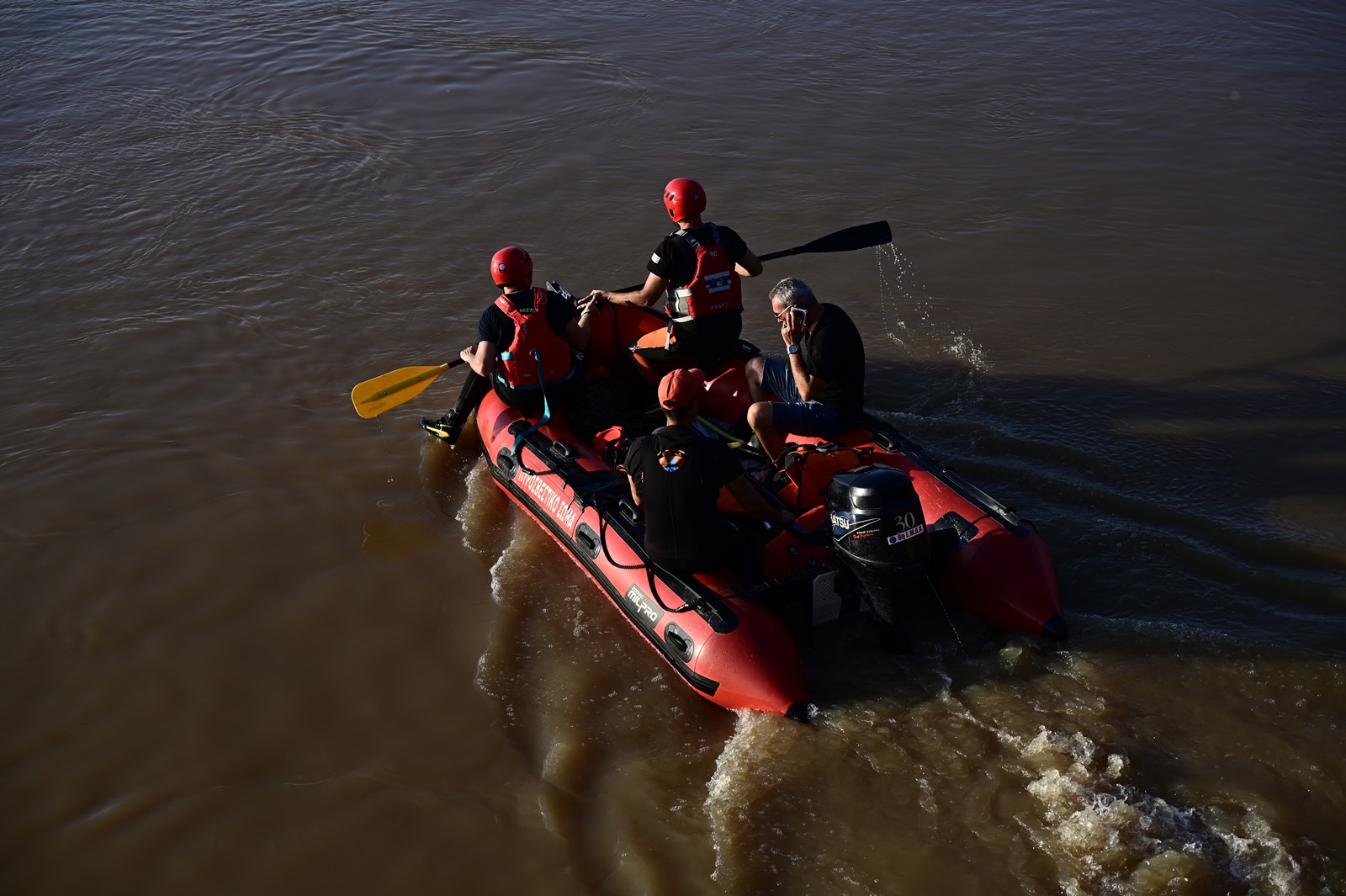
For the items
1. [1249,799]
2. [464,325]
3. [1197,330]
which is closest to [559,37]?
[464,325]

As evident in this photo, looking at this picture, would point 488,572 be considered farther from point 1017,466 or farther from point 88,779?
point 1017,466

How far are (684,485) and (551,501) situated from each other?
122cm

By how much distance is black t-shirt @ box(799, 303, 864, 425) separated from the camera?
494 cm

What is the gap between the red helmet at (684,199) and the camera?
5.40 m

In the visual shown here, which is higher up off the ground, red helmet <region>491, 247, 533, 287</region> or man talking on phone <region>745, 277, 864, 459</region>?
red helmet <region>491, 247, 533, 287</region>

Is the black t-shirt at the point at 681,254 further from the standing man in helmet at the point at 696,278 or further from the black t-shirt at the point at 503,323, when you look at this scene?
the black t-shirt at the point at 503,323

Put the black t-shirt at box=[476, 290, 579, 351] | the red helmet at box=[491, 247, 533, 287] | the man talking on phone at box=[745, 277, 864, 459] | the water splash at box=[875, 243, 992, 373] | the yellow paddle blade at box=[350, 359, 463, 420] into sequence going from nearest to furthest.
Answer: the man talking on phone at box=[745, 277, 864, 459], the red helmet at box=[491, 247, 533, 287], the black t-shirt at box=[476, 290, 579, 351], the yellow paddle blade at box=[350, 359, 463, 420], the water splash at box=[875, 243, 992, 373]

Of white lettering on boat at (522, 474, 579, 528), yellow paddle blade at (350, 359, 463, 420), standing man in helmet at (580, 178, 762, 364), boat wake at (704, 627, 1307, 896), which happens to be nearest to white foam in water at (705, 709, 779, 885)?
boat wake at (704, 627, 1307, 896)

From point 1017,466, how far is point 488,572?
283cm

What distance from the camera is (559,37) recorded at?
12500 mm

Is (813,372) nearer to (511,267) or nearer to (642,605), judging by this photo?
(642,605)

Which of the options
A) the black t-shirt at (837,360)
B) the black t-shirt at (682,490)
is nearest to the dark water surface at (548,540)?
the black t-shirt at (682,490)

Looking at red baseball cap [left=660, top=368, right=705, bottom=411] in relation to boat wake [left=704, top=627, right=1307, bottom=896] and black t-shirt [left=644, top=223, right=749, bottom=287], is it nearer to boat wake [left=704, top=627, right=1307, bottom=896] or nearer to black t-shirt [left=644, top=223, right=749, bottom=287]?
boat wake [left=704, top=627, right=1307, bottom=896]

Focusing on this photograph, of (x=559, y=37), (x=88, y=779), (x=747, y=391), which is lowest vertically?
(x=88, y=779)
